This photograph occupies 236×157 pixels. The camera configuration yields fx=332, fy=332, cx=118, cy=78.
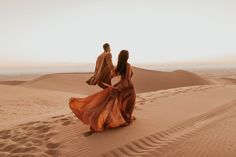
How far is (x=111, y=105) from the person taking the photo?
820 cm

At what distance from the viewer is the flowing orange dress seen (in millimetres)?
8078

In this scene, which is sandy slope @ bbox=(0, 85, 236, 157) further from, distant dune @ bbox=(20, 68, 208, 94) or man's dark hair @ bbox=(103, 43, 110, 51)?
distant dune @ bbox=(20, 68, 208, 94)

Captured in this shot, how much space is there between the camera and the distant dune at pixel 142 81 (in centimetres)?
3325

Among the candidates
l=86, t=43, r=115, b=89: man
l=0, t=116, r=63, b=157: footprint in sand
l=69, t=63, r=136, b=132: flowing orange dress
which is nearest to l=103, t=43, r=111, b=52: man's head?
l=86, t=43, r=115, b=89: man

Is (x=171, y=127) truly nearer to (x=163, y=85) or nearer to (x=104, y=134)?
(x=104, y=134)

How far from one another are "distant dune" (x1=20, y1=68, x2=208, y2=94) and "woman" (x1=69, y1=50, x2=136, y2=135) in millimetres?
23821

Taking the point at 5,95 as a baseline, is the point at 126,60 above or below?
above

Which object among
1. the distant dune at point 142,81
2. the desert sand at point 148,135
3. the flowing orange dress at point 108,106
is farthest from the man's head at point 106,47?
the distant dune at point 142,81

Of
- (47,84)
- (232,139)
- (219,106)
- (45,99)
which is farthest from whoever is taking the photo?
(47,84)

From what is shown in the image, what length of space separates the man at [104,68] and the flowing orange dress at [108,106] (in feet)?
1.97

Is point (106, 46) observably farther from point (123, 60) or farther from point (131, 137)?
point (131, 137)

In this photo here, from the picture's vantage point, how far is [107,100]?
8.23m

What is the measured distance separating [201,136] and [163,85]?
25.9 m

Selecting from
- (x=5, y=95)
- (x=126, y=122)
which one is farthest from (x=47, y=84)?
(x=126, y=122)
